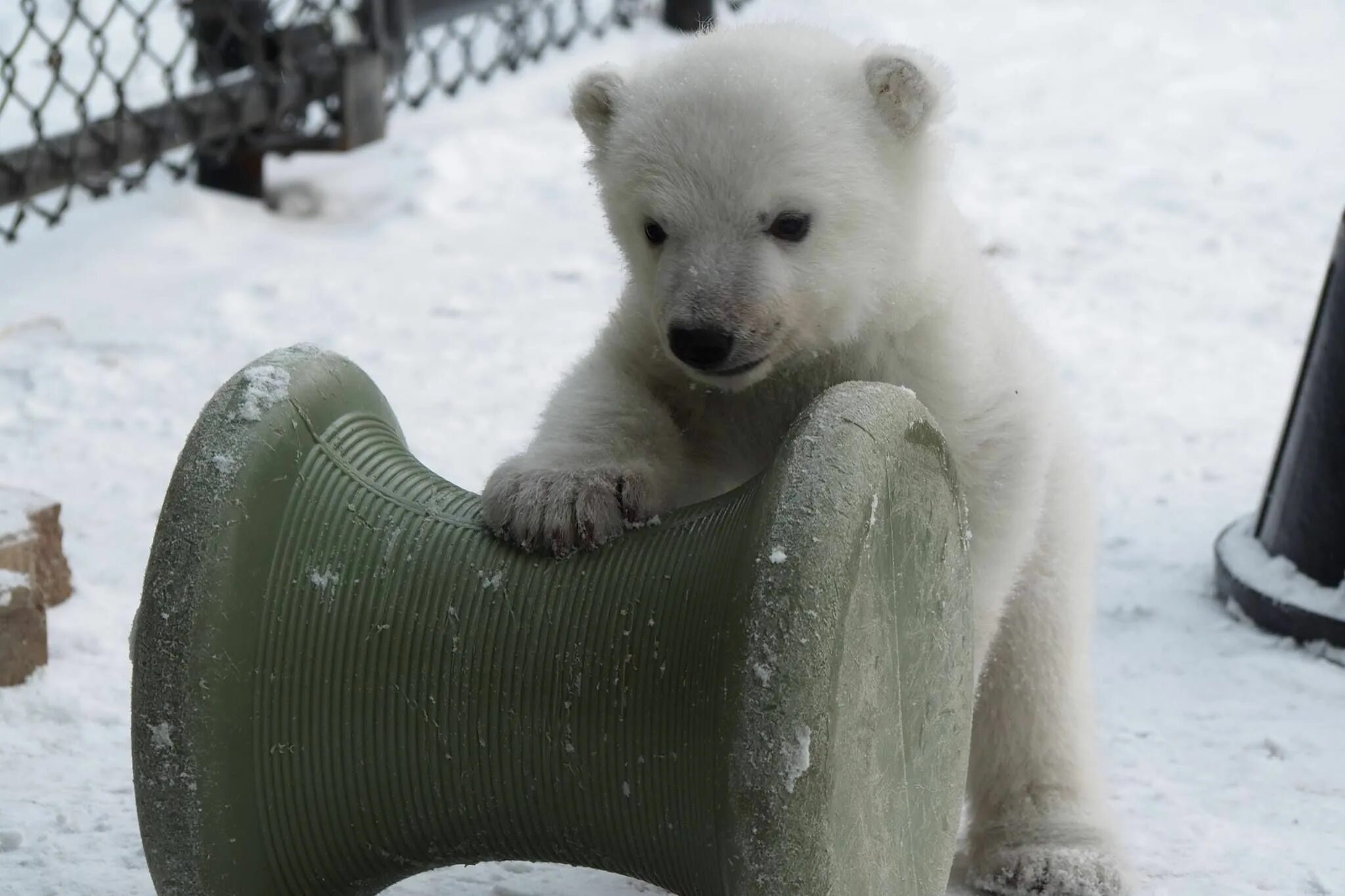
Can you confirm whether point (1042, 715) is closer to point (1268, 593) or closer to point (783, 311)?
point (783, 311)

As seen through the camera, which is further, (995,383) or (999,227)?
(999,227)

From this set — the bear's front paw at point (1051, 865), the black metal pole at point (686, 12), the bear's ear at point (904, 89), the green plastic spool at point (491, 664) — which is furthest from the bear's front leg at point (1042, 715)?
the black metal pole at point (686, 12)

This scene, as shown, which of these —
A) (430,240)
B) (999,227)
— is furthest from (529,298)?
(999,227)

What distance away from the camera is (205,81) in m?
6.55

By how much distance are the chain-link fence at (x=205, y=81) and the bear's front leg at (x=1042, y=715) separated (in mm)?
3770

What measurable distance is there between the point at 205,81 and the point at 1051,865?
498 centimetres

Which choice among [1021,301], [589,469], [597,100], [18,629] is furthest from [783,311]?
[1021,301]

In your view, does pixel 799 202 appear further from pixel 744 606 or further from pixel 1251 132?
pixel 1251 132

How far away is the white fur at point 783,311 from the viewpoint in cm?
244

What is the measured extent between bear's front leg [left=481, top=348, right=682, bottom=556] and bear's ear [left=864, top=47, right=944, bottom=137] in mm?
605

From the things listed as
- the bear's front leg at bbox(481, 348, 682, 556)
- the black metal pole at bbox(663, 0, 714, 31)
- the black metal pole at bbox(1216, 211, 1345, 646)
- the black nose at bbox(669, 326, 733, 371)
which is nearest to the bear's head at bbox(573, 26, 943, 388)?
the black nose at bbox(669, 326, 733, 371)

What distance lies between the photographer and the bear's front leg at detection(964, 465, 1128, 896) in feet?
9.94

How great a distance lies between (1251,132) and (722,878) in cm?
665

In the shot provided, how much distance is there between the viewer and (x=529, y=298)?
6.06 meters
